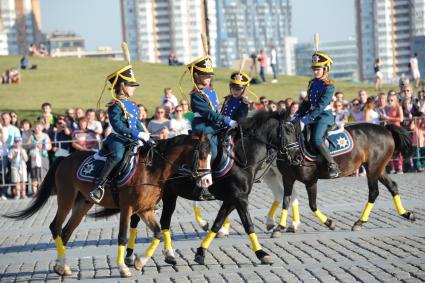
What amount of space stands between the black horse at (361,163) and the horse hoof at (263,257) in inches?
92.8

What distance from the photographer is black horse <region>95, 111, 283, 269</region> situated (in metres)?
13.1

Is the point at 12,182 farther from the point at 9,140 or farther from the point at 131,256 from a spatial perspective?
the point at 131,256

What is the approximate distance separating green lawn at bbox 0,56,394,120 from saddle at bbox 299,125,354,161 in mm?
25595

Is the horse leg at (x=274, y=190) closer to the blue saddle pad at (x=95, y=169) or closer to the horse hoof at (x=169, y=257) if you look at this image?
the horse hoof at (x=169, y=257)

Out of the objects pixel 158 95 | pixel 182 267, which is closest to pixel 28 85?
pixel 158 95

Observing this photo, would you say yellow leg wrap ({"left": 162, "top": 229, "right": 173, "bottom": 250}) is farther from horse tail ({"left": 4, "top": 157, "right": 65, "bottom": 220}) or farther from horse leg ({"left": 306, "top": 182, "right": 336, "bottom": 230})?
horse leg ({"left": 306, "top": 182, "right": 336, "bottom": 230})

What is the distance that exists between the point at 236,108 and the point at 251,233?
2.38 meters

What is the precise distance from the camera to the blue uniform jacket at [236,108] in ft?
47.4

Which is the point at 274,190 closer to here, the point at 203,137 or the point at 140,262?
the point at 140,262

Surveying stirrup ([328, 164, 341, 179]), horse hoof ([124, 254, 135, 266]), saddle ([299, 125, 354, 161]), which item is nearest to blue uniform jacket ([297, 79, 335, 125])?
saddle ([299, 125, 354, 161])

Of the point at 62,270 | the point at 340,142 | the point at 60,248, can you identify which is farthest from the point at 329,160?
the point at 62,270

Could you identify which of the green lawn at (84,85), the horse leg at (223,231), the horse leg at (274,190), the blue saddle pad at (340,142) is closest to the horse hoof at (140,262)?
the horse leg at (223,231)

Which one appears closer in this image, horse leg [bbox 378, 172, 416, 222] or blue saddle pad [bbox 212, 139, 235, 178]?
blue saddle pad [bbox 212, 139, 235, 178]

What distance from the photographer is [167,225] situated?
13406 mm
